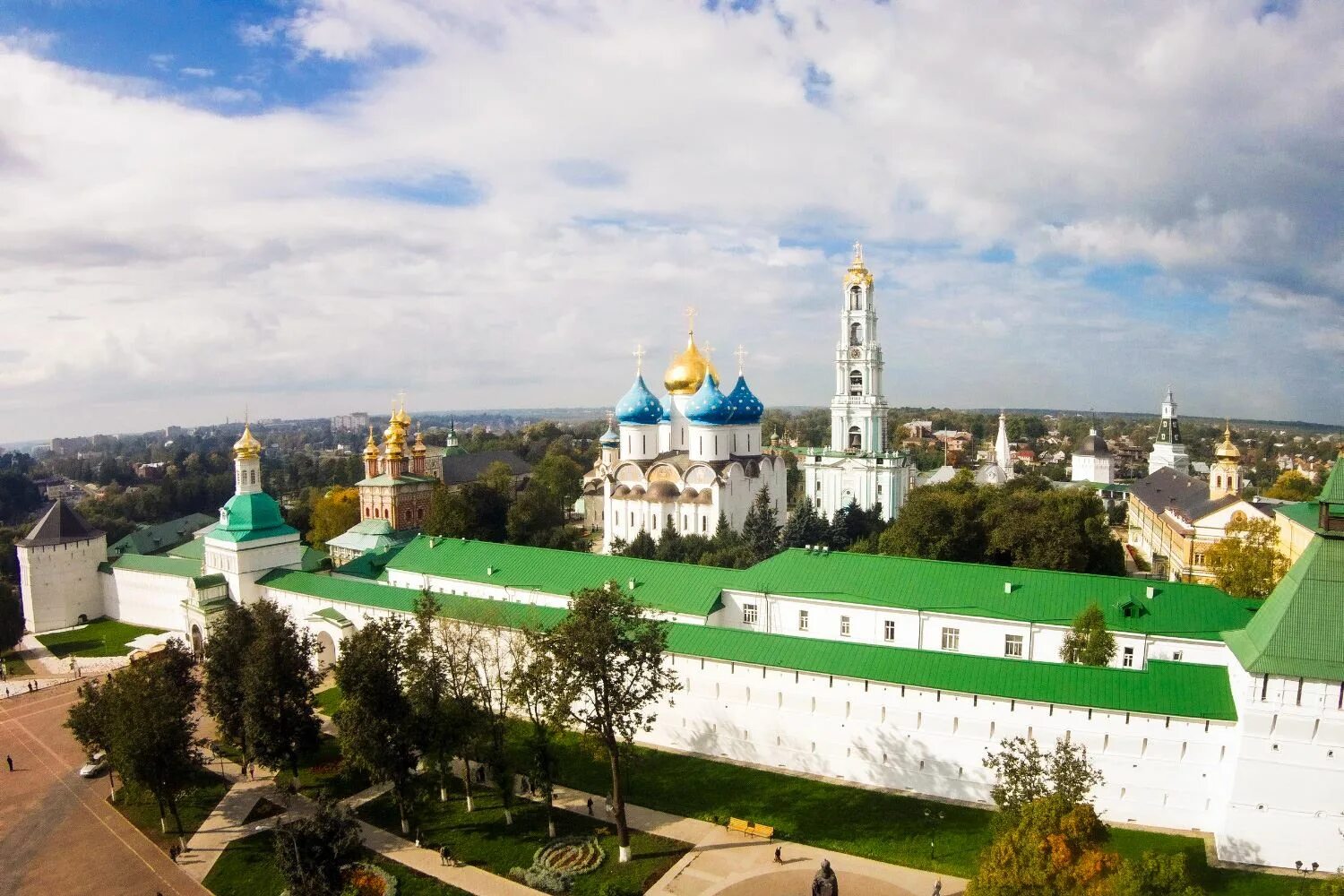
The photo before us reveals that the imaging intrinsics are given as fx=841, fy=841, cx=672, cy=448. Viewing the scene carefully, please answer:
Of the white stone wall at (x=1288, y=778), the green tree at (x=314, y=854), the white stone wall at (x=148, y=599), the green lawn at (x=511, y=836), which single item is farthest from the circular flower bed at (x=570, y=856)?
the white stone wall at (x=148, y=599)

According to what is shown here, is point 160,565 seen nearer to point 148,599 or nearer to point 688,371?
point 148,599

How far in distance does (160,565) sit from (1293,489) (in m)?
61.1

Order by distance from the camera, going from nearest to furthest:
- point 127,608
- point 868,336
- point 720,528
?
point 127,608 < point 720,528 < point 868,336

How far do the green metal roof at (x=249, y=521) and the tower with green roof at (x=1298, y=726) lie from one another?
2603cm

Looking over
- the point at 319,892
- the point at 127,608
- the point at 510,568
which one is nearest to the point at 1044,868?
the point at 319,892

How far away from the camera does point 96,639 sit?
30422mm

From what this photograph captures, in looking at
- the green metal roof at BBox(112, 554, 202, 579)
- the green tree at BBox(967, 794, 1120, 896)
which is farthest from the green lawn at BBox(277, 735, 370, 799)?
the green metal roof at BBox(112, 554, 202, 579)

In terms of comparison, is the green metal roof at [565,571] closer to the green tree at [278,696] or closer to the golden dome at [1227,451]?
the green tree at [278,696]

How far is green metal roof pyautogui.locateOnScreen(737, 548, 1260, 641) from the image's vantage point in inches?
728

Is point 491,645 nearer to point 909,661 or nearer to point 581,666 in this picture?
point 581,666

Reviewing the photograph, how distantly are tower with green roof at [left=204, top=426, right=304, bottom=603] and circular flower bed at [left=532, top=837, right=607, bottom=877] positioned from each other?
16.4 m

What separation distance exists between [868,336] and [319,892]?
36.9m

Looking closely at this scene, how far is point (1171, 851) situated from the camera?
539 inches

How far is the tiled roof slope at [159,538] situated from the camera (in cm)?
3831
